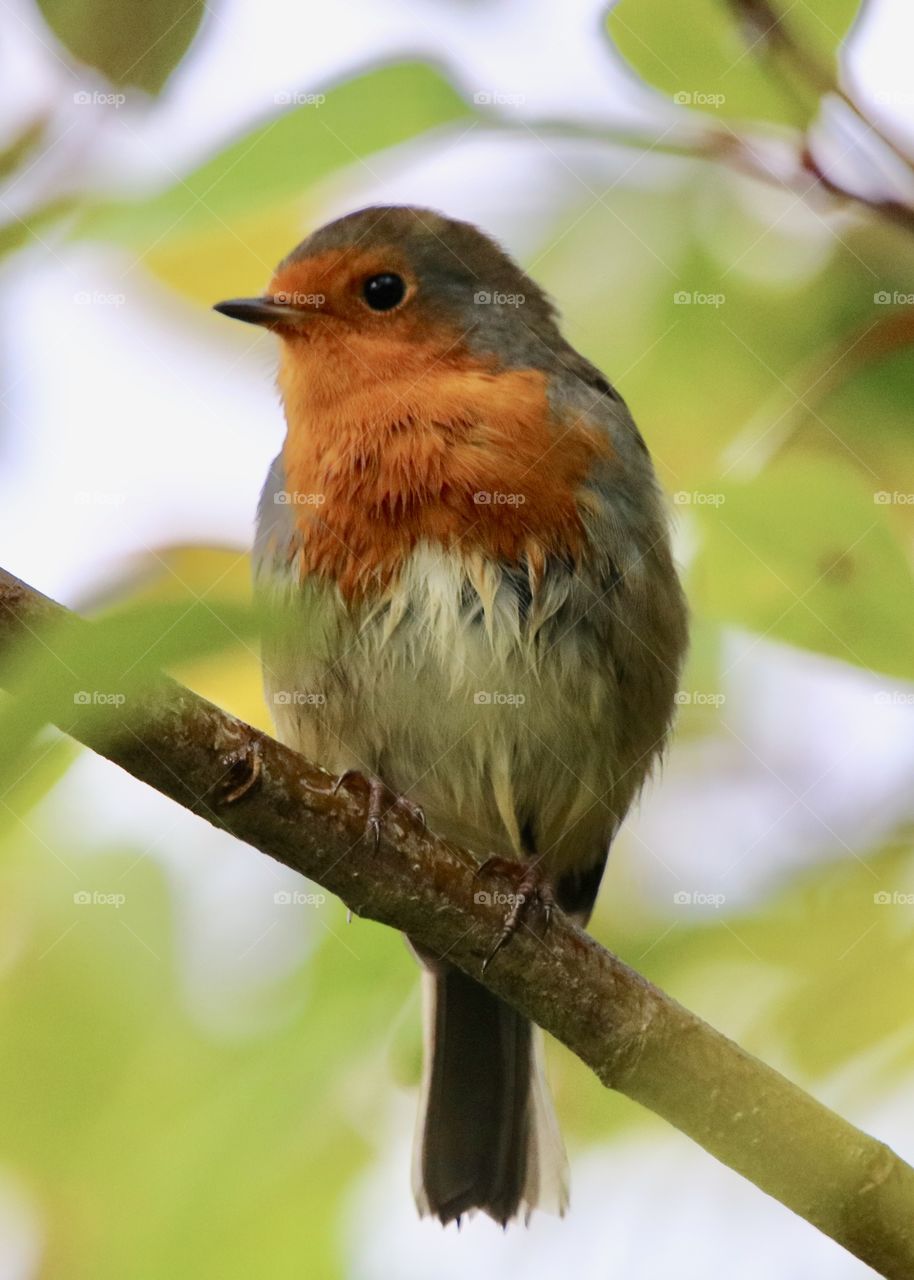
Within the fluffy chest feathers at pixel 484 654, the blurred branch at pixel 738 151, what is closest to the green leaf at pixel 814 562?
the blurred branch at pixel 738 151

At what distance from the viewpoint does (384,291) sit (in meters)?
4.43

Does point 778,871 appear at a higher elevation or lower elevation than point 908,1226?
higher

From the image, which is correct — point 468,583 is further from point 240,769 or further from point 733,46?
point 733,46

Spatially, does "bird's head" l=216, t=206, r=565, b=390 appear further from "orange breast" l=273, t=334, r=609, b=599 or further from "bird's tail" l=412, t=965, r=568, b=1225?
"bird's tail" l=412, t=965, r=568, b=1225

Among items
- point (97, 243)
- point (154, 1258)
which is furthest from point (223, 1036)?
point (97, 243)

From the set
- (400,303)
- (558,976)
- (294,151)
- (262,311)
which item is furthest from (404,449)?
(294,151)

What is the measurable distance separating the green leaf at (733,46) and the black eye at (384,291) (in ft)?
7.59

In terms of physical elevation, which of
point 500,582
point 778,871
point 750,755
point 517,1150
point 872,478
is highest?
point 872,478

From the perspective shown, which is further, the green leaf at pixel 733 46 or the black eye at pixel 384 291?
the black eye at pixel 384 291

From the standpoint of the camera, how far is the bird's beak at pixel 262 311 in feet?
11.8

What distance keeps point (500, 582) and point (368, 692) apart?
503mm

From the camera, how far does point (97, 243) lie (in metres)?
1.68

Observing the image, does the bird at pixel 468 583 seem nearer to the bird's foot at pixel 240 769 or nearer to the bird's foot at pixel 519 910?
the bird's foot at pixel 519 910

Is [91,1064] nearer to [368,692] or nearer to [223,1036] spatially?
[223,1036]
